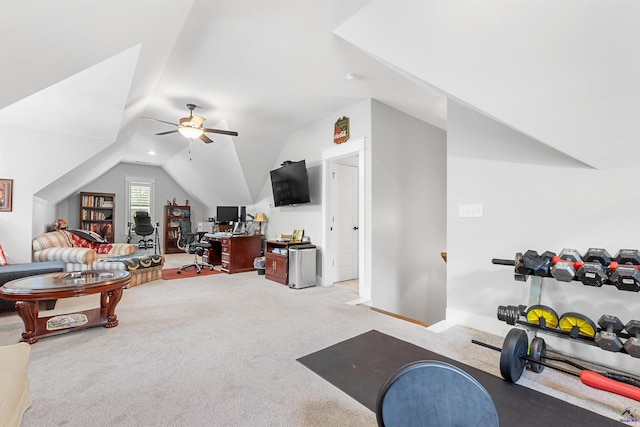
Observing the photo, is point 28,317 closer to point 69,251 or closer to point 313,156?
point 69,251

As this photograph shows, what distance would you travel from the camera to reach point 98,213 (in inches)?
319

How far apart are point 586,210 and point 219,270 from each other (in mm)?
5731

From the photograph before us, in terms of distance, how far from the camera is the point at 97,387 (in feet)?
5.99

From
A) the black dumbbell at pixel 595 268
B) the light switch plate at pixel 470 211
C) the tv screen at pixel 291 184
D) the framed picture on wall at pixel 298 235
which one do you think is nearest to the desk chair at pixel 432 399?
the black dumbbell at pixel 595 268

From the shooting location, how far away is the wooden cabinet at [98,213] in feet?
25.7

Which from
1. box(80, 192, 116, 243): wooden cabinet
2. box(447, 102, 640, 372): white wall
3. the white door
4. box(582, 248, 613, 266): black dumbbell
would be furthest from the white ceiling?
box(80, 192, 116, 243): wooden cabinet

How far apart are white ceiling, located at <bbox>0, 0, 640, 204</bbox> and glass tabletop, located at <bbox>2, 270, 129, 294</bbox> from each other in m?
1.51

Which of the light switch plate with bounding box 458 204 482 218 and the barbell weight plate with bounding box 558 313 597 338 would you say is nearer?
the barbell weight plate with bounding box 558 313 597 338

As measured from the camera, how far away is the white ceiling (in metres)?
1.59

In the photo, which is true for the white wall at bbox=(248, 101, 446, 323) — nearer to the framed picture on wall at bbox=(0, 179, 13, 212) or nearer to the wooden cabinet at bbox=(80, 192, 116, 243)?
the framed picture on wall at bbox=(0, 179, 13, 212)

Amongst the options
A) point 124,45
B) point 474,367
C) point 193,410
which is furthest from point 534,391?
point 124,45

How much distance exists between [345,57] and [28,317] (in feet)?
12.5

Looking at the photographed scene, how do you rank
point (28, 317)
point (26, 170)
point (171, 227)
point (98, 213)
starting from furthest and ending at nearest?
1. point (171, 227)
2. point (98, 213)
3. point (26, 170)
4. point (28, 317)

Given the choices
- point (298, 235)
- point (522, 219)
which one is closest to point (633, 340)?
point (522, 219)
